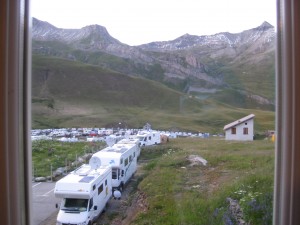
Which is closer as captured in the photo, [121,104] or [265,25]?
[265,25]

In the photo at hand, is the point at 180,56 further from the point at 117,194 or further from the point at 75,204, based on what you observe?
the point at 75,204

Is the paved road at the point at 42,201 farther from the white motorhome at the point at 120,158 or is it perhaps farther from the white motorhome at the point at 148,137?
the white motorhome at the point at 148,137

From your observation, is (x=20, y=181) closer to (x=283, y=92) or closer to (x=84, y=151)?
(x=84, y=151)

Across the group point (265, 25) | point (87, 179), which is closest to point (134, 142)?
point (87, 179)

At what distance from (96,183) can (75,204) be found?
16 cm

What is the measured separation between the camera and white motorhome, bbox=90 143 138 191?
5.92 ft

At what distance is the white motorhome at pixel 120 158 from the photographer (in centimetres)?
180

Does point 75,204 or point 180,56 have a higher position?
point 180,56

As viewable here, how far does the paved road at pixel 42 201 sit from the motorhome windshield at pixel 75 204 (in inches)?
4.3

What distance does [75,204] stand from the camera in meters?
1.75

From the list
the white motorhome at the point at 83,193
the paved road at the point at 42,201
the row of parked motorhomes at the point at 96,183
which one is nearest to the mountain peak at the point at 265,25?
the row of parked motorhomes at the point at 96,183

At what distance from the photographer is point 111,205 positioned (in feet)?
5.94

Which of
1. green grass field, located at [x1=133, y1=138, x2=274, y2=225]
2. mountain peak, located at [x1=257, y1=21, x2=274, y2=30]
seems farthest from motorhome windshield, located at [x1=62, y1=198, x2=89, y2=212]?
mountain peak, located at [x1=257, y1=21, x2=274, y2=30]

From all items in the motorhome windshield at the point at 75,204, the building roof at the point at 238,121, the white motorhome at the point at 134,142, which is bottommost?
the motorhome windshield at the point at 75,204
